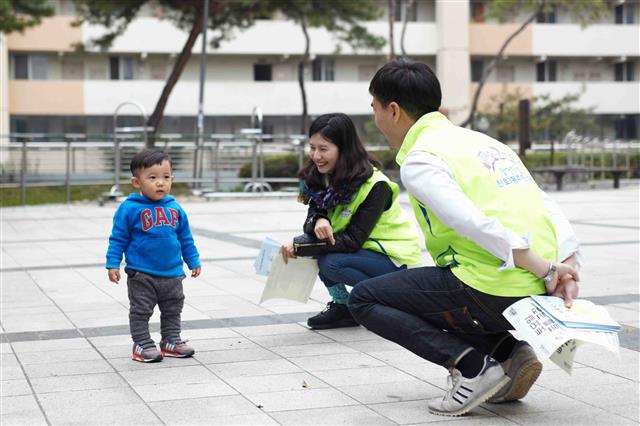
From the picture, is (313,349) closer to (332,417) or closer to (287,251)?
(287,251)

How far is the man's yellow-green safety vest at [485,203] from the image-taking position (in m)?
3.89

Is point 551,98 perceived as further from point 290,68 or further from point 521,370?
point 521,370

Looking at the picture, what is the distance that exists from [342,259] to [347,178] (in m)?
0.46

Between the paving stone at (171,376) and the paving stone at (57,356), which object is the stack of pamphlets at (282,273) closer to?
the paving stone at (171,376)

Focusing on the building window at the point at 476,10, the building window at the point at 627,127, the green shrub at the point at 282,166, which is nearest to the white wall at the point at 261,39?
the building window at the point at 476,10

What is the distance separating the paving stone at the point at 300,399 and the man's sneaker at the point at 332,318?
Answer: 1.53m

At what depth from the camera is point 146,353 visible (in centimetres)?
529

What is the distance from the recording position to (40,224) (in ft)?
50.0

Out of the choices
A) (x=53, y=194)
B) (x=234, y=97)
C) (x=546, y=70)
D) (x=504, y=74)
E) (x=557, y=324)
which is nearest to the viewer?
(x=557, y=324)

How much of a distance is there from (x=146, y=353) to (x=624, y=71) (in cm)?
4676

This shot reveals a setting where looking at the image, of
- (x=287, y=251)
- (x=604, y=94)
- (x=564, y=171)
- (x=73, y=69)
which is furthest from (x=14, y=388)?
(x=604, y=94)

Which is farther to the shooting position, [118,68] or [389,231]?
[118,68]

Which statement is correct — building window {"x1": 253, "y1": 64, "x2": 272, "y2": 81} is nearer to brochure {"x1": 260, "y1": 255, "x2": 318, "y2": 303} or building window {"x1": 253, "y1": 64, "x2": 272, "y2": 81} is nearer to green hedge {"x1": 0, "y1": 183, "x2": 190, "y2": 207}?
green hedge {"x1": 0, "y1": 183, "x2": 190, "y2": 207}

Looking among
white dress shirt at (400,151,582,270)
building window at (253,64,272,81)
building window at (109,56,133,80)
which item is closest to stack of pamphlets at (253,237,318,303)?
white dress shirt at (400,151,582,270)
